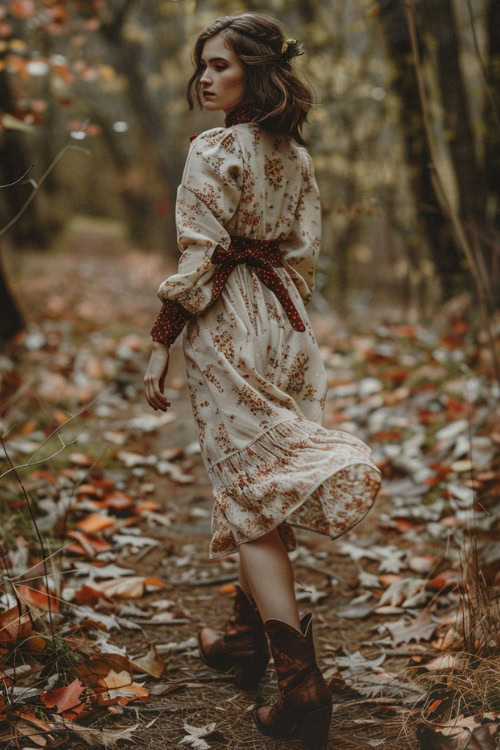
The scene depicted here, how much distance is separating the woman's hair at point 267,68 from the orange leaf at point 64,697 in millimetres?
1686

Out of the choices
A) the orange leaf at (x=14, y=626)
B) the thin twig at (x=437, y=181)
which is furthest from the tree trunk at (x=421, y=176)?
the orange leaf at (x=14, y=626)

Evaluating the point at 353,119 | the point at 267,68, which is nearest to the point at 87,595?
the point at 267,68

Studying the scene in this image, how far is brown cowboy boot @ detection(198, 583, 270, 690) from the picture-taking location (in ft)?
7.47

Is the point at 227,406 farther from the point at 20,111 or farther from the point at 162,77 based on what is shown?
the point at 162,77

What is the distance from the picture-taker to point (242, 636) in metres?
2.30

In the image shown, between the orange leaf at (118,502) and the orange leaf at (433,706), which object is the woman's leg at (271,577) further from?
the orange leaf at (118,502)

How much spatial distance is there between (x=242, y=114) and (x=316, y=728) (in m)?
1.74

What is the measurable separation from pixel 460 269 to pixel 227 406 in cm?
382

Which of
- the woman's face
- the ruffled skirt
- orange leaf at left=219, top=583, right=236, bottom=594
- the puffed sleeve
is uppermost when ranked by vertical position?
the woman's face

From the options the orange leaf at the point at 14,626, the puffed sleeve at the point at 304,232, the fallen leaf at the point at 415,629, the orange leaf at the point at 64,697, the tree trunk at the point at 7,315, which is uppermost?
the puffed sleeve at the point at 304,232

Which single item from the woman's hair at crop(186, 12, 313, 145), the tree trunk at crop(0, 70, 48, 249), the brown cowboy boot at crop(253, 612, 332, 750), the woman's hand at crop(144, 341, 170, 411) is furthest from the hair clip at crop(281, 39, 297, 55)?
the tree trunk at crop(0, 70, 48, 249)

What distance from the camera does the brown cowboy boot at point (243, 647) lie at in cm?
228

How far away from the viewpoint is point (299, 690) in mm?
1874

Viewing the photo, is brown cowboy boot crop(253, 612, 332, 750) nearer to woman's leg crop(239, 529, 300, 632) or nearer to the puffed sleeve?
woman's leg crop(239, 529, 300, 632)
